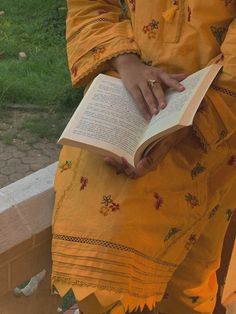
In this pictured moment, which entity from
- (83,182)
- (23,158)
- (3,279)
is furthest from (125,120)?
(23,158)

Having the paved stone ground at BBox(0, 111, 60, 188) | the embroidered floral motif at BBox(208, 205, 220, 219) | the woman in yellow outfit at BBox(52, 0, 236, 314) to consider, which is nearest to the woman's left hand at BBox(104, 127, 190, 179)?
the woman in yellow outfit at BBox(52, 0, 236, 314)

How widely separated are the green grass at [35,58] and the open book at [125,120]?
102 inches

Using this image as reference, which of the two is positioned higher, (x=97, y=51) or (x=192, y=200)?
(x=97, y=51)

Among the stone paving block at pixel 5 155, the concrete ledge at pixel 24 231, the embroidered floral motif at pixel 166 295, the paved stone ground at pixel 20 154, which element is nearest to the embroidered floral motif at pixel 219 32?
the concrete ledge at pixel 24 231

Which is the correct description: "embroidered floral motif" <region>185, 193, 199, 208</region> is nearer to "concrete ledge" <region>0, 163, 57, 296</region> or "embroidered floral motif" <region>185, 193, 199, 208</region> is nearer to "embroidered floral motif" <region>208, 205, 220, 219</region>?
"embroidered floral motif" <region>208, 205, 220, 219</region>

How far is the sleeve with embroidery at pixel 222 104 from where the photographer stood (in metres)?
1.53

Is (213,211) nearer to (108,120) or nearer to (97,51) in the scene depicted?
(108,120)

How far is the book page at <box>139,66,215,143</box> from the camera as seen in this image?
4.69 ft

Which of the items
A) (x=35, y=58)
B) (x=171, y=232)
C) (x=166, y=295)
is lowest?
(x=35, y=58)

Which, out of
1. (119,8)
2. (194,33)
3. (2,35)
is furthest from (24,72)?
(194,33)

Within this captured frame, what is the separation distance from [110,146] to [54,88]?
311 cm

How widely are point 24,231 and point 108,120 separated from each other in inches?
12.6

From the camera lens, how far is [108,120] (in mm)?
1547

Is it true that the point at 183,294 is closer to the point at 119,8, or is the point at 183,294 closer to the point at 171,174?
the point at 171,174
